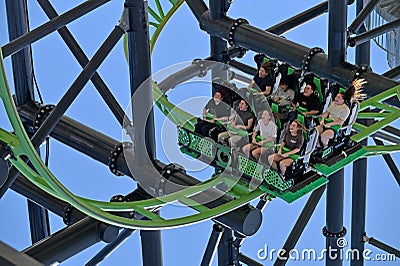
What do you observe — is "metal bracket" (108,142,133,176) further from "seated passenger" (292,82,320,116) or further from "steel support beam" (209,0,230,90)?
"steel support beam" (209,0,230,90)

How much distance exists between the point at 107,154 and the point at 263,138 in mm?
719

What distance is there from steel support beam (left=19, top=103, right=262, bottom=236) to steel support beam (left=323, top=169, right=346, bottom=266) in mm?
1392

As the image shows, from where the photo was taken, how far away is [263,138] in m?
4.15

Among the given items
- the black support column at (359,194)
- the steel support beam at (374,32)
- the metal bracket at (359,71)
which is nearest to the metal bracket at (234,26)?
the steel support beam at (374,32)

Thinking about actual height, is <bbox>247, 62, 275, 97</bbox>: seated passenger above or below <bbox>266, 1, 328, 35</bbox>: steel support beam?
below

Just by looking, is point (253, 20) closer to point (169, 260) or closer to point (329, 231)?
point (169, 260)

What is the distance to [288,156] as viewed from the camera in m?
4.05

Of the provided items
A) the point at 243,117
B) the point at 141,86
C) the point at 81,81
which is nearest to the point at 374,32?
the point at 243,117

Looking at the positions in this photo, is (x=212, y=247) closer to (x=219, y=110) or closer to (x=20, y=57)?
(x=219, y=110)

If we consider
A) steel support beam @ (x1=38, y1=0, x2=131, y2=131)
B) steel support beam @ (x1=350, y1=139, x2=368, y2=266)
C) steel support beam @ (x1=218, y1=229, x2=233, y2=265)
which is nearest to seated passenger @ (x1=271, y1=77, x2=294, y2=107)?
steel support beam @ (x1=38, y1=0, x2=131, y2=131)

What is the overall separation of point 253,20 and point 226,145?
626 centimetres

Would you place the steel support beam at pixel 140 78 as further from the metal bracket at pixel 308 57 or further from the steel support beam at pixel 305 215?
the steel support beam at pixel 305 215

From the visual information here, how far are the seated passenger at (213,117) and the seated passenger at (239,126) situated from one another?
4 centimetres

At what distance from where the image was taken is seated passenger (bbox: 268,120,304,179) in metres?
4.03
